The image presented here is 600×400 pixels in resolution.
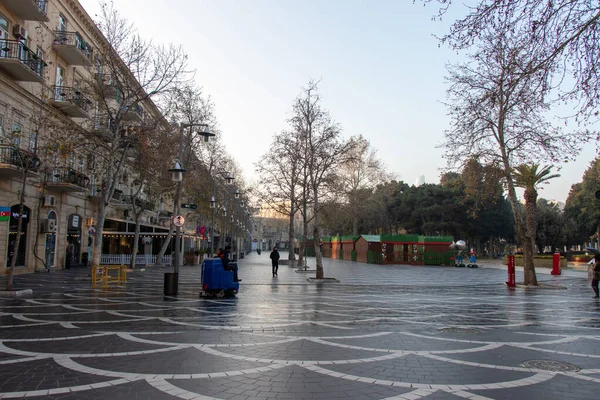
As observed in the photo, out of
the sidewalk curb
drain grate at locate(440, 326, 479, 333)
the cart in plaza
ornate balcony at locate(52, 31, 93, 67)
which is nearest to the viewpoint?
drain grate at locate(440, 326, 479, 333)

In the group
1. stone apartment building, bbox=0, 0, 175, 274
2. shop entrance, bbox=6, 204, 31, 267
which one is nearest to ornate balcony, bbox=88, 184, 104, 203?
stone apartment building, bbox=0, 0, 175, 274

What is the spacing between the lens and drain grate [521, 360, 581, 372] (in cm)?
621

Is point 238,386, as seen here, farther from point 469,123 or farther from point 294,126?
point 294,126

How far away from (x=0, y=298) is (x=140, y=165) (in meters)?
15.2

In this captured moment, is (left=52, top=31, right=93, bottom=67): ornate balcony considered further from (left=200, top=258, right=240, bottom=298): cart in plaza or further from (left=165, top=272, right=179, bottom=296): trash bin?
(left=200, top=258, right=240, bottom=298): cart in plaza

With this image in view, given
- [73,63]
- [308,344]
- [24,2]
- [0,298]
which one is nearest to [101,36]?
[24,2]

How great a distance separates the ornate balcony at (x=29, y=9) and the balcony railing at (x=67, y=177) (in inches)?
314

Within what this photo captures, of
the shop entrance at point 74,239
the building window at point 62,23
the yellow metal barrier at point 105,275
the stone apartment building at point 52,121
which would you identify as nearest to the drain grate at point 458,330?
the yellow metal barrier at point 105,275

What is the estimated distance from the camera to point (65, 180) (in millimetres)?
25906

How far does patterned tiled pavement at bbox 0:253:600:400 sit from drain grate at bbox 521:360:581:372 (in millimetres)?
29

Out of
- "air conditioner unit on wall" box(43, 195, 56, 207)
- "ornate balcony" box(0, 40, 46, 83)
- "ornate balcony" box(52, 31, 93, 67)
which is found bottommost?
"air conditioner unit on wall" box(43, 195, 56, 207)

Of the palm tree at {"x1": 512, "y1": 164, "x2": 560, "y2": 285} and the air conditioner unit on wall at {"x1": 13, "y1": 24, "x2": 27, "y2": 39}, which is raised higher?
the air conditioner unit on wall at {"x1": 13, "y1": 24, "x2": 27, "y2": 39}

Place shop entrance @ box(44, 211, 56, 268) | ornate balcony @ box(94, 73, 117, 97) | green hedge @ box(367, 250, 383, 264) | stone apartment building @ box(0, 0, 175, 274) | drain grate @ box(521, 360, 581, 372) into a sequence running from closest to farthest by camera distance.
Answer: drain grate @ box(521, 360, 581, 372) < stone apartment building @ box(0, 0, 175, 274) < ornate balcony @ box(94, 73, 117, 97) < shop entrance @ box(44, 211, 56, 268) < green hedge @ box(367, 250, 383, 264)

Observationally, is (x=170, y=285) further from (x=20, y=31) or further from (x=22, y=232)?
(x=20, y=31)
